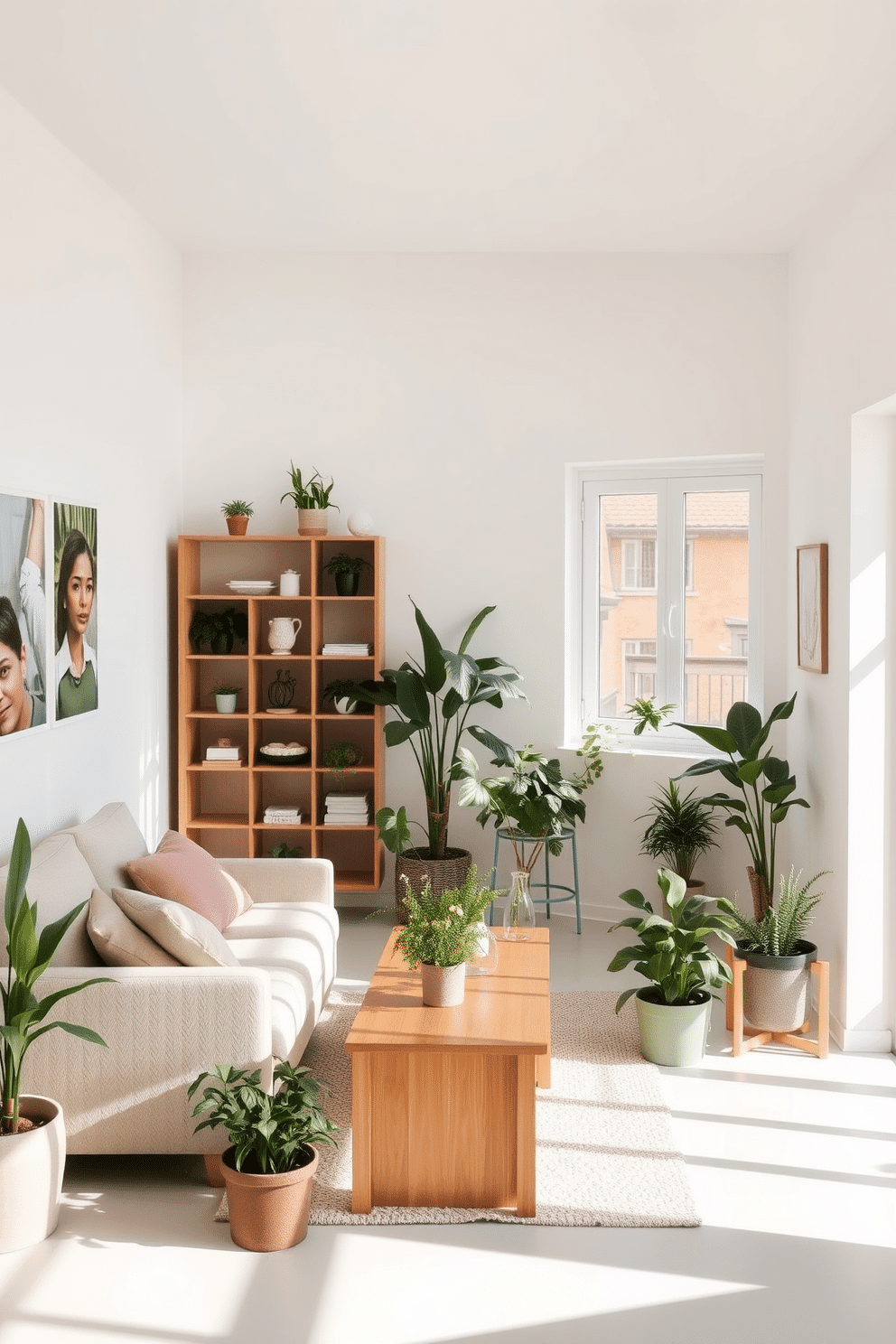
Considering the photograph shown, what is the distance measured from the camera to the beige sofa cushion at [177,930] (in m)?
3.42

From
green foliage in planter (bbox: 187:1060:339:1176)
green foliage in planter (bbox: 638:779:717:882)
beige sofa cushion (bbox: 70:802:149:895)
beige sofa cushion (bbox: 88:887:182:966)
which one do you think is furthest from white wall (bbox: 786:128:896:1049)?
beige sofa cushion (bbox: 70:802:149:895)

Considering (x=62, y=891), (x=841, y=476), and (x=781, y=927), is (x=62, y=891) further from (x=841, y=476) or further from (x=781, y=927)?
(x=841, y=476)

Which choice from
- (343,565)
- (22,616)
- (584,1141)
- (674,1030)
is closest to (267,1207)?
(584,1141)

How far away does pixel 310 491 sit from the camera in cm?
587

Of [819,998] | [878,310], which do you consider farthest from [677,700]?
[878,310]

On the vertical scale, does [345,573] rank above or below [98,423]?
below

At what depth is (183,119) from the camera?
4.07 m

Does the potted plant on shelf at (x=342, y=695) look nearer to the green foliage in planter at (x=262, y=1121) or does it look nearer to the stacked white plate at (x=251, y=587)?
the stacked white plate at (x=251, y=587)

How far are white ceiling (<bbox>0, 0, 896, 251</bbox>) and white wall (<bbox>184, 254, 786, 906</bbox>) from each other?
476 millimetres

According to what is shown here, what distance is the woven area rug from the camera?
311 centimetres

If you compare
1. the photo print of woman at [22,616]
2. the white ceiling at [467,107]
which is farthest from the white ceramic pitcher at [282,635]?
the white ceiling at [467,107]

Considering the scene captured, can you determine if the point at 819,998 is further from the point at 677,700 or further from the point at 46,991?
the point at 46,991

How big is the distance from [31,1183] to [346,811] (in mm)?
2999

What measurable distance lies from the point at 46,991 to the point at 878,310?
3456 millimetres
